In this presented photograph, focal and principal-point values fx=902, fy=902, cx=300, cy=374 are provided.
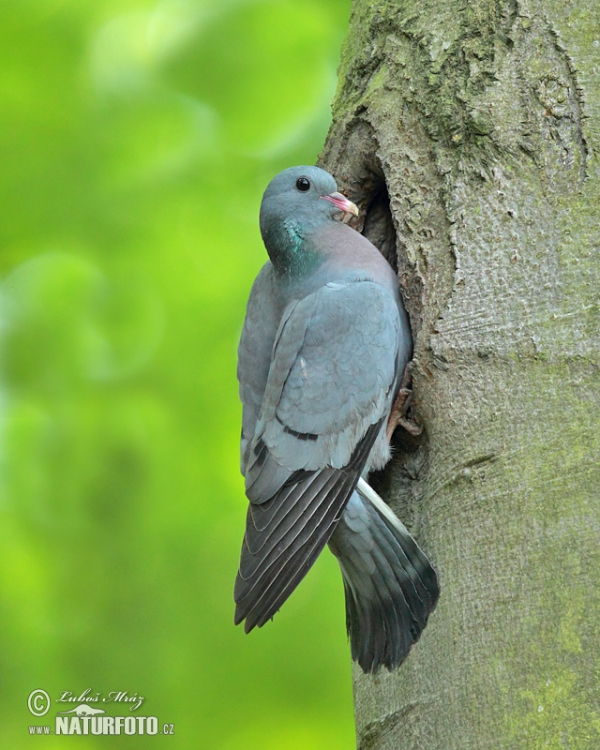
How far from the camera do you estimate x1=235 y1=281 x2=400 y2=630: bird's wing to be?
293cm

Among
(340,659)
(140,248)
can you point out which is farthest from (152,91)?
(340,659)

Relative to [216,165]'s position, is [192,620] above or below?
below

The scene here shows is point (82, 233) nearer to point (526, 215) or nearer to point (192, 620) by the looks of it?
point (192, 620)

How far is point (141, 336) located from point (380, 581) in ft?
8.44

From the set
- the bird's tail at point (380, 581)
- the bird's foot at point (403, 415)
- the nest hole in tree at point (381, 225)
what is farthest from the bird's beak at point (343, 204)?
the bird's tail at point (380, 581)

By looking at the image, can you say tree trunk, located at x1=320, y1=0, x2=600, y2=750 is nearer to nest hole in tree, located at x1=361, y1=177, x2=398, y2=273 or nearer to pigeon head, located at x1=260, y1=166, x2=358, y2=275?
pigeon head, located at x1=260, y1=166, x2=358, y2=275

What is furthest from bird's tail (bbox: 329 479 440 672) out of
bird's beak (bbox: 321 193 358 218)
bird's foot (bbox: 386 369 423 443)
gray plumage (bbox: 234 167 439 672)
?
bird's beak (bbox: 321 193 358 218)

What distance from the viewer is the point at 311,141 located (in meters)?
5.14

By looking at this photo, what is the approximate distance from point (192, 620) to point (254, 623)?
2.18 metres

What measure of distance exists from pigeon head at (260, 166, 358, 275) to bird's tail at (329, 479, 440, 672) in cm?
108

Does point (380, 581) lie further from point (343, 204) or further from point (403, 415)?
point (343, 204)

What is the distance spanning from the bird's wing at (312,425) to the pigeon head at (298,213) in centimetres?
34

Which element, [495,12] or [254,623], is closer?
[254,623]

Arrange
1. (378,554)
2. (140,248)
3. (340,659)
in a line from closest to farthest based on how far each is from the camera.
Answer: (378,554) → (340,659) → (140,248)
